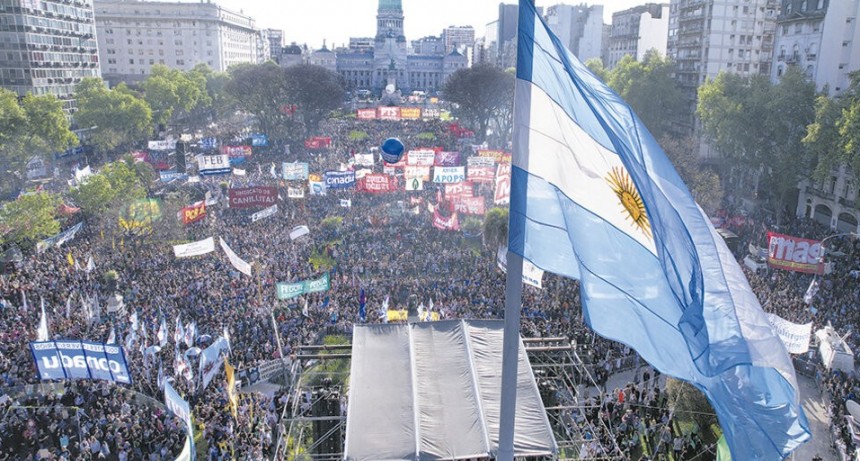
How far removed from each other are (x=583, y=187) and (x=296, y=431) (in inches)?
462

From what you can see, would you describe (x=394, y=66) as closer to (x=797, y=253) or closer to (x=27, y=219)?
(x=27, y=219)

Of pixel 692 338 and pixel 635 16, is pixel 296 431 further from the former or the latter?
pixel 635 16

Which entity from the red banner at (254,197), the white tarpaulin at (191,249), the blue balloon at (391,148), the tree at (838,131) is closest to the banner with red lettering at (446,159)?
the blue balloon at (391,148)

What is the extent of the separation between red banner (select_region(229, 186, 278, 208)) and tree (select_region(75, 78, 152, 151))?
30109 millimetres

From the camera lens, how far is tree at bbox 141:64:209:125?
67250mm

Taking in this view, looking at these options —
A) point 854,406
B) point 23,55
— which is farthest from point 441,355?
point 23,55

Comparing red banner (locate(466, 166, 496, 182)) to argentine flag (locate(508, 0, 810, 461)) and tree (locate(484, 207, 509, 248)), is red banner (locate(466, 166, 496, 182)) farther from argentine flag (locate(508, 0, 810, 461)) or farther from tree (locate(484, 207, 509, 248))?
argentine flag (locate(508, 0, 810, 461))

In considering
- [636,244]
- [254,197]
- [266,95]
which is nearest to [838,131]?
[254,197]

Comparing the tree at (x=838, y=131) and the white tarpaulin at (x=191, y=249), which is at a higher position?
the tree at (x=838, y=131)

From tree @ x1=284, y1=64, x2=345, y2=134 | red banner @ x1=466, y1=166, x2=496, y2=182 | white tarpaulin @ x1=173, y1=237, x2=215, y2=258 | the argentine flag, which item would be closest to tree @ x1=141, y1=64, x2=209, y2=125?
tree @ x1=284, y1=64, x2=345, y2=134

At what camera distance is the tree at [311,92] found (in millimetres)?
69938

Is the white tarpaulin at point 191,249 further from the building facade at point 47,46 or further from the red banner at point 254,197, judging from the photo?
the building facade at point 47,46

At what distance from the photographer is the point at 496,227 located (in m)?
28.6

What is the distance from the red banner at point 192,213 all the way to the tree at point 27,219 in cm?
628
